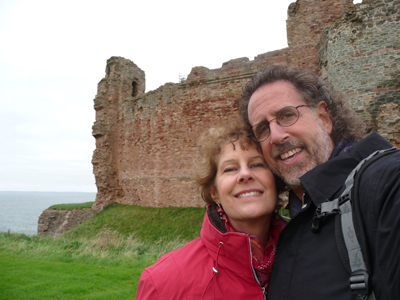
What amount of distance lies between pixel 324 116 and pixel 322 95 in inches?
6.9

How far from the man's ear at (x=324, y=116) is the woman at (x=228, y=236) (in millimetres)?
551

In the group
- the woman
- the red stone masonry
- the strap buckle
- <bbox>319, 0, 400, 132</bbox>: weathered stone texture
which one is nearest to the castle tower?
the red stone masonry

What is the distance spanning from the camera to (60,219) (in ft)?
65.6

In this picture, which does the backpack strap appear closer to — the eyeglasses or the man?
the man

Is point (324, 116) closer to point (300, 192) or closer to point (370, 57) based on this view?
point (300, 192)

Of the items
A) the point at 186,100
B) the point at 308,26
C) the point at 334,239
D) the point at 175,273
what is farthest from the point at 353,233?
the point at 186,100

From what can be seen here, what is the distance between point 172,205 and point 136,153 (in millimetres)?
4554

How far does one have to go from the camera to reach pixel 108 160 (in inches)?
758

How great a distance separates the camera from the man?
43.2 inches

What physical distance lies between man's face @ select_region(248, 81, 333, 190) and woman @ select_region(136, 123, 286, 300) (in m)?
0.15

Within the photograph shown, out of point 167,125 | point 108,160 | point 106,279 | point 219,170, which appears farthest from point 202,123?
point 219,170

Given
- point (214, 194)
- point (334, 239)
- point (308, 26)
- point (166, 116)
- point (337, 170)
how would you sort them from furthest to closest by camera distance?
1. point (166, 116)
2. point (308, 26)
3. point (214, 194)
4. point (337, 170)
5. point (334, 239)

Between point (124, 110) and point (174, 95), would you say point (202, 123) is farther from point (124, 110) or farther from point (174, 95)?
point (124, 110)

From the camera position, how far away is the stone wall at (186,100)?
8344 millimetres
